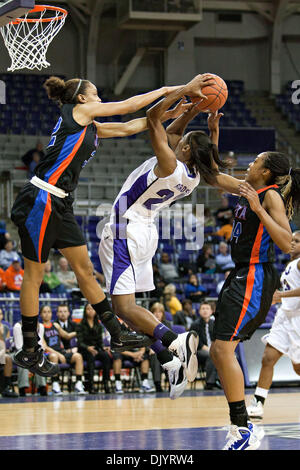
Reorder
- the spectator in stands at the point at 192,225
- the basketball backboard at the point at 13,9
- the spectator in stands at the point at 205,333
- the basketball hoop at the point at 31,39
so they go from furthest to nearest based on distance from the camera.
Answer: the spectator in stands at the point at 192,225
the spectator in stands at the point at 205,333
the basketball hoop at the point at 31,39
the basketball backboard at the point at 13,9

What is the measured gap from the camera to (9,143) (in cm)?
2062

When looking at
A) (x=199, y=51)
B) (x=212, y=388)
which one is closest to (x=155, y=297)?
(x=212, y=388)

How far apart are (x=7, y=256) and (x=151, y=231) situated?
8.95 m

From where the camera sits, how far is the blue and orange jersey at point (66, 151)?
19.5 ft

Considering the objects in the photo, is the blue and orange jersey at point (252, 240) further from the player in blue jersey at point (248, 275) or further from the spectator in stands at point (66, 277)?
the spectator in stands at point (66, 277)

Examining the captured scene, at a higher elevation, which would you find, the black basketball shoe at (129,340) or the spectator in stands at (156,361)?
the black basketball shoe at (129,340)

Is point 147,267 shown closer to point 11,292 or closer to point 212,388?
point 212,388

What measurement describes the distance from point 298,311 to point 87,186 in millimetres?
11300

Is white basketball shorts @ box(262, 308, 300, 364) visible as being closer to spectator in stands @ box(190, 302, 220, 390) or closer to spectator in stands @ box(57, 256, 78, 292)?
spectator in stands @ box(190, 302, 220, 390)

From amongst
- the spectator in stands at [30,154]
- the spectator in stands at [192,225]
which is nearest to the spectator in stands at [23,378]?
the spectator in stands at [192,225]

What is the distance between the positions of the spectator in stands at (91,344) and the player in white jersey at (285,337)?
11.7 feet

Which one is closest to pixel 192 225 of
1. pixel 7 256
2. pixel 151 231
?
pixel 7 256

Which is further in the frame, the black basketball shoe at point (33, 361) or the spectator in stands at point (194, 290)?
the spectator in stands at point (194, 290)

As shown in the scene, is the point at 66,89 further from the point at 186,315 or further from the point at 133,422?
the point at 186,315
